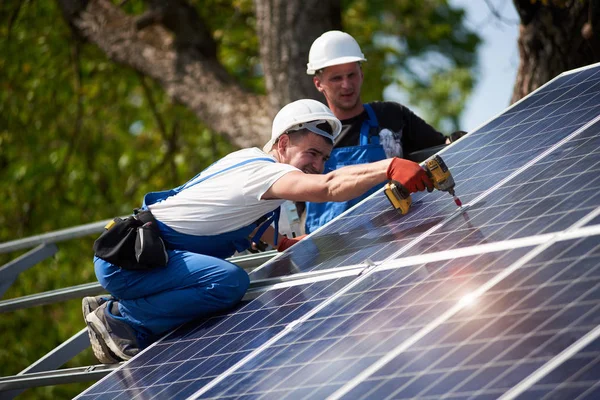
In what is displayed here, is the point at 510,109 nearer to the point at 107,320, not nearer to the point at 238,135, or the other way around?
the point at 107,320

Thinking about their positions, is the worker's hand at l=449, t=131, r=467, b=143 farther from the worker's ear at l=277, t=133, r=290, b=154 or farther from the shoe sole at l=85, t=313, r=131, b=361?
the shoe sole at l=85, t=313, r=131, b=361

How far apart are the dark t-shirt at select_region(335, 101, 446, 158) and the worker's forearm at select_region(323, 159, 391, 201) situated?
6.29 ft

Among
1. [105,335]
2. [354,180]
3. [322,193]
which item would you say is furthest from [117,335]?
[354,180]

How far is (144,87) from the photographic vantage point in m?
13.4

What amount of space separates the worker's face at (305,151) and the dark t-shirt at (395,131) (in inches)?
54.1

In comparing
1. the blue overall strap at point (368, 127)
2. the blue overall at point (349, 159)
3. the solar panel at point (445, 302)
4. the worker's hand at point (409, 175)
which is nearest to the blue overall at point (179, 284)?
the solar panel at point (445, 302)

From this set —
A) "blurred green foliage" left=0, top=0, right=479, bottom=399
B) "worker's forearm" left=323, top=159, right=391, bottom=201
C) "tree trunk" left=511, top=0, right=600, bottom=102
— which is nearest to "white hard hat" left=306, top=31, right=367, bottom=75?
"tree trunk" left=511, top=0, right=600, bottom=102

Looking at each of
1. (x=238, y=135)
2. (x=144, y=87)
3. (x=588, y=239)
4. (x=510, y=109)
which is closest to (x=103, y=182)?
(x=144, y=87)

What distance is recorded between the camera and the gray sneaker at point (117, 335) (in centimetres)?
513

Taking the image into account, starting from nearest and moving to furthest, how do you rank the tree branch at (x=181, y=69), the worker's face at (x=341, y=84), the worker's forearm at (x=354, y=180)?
the worker's forearm at (x=354, y=180) → the worker's face at (x=341, y=84) → the tree branch at (x=181, y=69)

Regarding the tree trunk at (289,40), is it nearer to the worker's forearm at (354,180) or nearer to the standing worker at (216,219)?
the standing worker at (216,219)

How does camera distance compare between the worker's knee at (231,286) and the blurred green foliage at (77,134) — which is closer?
the worker's knee at (231,286)

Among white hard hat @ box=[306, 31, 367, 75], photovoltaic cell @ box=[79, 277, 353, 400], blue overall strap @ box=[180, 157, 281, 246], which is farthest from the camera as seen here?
white hard hat @ box=[306, 31, 367, 75]

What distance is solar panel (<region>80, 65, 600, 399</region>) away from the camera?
3080mm
